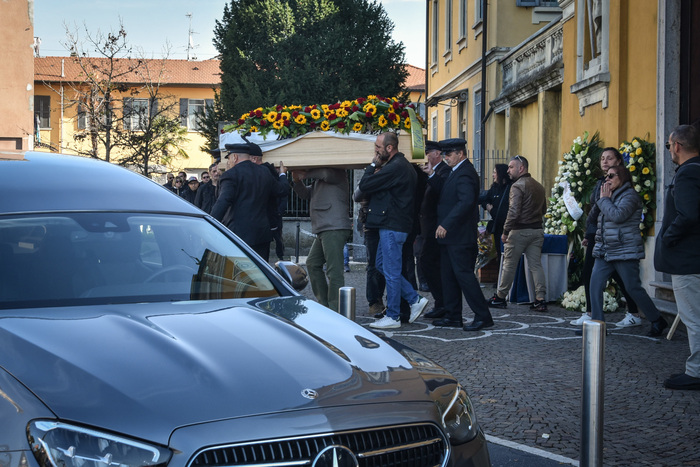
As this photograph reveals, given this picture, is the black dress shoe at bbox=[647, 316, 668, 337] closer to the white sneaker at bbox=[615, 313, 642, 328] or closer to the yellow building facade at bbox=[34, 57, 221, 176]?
the white sneaker at bbox=[615, 313, 642, 328]

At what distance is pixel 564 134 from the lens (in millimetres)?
14711

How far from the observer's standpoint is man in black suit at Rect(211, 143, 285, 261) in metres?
9.02

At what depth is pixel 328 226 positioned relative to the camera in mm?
9719

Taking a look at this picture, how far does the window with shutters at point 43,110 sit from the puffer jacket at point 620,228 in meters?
48.9

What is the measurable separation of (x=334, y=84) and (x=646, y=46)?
67.1ft

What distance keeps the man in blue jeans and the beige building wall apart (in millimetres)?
26554

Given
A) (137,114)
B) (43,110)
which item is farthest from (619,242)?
(43,110)

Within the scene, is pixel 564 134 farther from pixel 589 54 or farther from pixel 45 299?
pixel 45 299

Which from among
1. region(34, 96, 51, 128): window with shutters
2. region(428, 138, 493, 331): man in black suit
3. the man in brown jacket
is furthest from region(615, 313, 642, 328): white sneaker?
region(34, 96, 51, 128): window with shutters

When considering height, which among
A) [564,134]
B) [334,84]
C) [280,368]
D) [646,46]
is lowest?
[280,368]

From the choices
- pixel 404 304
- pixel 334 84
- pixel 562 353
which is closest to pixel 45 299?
pixel 562 353

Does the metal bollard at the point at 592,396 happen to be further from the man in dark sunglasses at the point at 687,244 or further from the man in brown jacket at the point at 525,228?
the man in brown jacket at the point at 525,228

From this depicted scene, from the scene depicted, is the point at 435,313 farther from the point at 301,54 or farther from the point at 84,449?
the point at 301,54

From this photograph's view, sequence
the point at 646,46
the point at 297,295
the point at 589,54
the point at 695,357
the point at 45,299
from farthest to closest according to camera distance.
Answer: the point at 589,54
the point at 646,46
the point at 695,357
the point at 297,295
the point at 45,299
